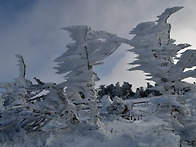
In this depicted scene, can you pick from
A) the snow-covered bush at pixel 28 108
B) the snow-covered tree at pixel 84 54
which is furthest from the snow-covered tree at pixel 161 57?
the snow-covered bush at pixel 28 108

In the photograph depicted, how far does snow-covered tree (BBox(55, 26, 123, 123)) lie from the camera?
311cm

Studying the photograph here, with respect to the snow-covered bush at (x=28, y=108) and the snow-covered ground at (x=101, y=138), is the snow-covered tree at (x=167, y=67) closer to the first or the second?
the snow-covered ground at (x=101, y=138)

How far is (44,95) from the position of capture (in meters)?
3.82

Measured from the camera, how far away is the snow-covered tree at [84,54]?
3.11 meters

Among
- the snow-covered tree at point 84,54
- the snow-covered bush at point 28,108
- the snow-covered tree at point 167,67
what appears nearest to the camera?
the snow-covered tree at point 167,67

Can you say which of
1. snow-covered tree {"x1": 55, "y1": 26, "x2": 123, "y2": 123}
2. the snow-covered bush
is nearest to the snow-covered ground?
the snow-covered bush

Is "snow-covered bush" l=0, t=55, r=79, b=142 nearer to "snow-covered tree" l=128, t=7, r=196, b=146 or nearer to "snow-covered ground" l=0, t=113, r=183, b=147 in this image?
"snow-covered ground" l=0, t=113, r=183, b=147

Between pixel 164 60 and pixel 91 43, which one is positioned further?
pixel 91 43

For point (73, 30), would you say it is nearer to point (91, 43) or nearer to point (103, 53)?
point (91, 43)

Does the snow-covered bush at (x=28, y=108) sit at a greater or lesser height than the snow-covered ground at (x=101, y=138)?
greater

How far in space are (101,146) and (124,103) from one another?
2290 millimetres

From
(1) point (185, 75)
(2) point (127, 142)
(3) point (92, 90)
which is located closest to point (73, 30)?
(3) point (92, 90)

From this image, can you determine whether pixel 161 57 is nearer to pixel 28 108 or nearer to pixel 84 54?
pixel 84 54

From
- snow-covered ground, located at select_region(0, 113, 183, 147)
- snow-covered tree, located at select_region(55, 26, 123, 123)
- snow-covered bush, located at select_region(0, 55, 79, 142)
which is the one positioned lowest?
snow-covered ground, located at select_region(0, 113, 183, 147)
